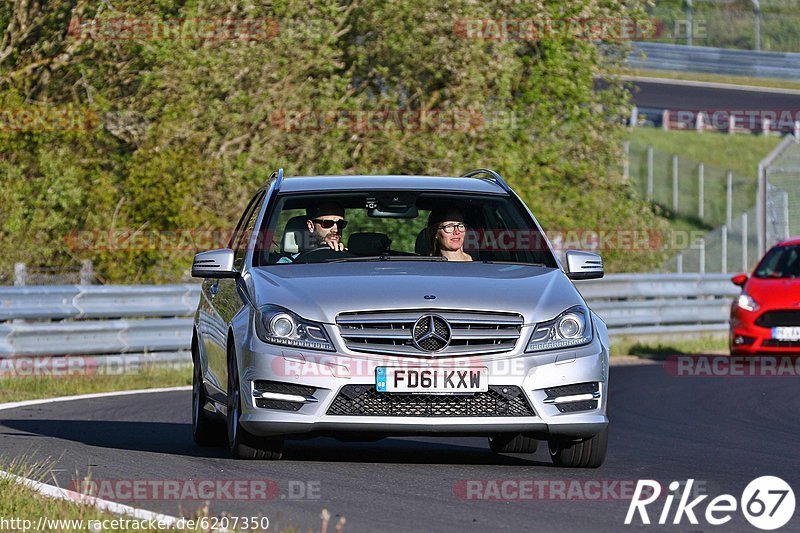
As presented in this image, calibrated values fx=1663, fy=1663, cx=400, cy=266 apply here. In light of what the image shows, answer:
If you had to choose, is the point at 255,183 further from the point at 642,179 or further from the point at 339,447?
the point at 642,179

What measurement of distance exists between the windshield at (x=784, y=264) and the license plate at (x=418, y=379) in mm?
12472

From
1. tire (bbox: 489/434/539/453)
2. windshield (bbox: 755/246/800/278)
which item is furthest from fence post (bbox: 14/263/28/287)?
tire (bbox: 489/434/539/453)

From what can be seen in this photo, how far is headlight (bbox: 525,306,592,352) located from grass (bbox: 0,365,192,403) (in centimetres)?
715

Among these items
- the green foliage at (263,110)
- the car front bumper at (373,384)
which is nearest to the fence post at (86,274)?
the green foliage at (263,110)

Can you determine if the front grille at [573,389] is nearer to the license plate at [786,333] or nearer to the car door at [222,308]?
the car door at [222,308]

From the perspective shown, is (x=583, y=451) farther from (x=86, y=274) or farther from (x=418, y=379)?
(x=86, y=274)

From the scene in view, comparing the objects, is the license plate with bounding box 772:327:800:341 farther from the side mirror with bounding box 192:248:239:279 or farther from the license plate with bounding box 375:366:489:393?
the license plate with bounding box 375:366:489:393

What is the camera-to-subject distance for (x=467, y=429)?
27.3 ft

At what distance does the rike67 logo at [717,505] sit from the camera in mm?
6965

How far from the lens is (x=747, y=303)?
19.7m

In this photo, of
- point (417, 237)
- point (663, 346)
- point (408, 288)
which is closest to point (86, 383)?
point (417, 237)

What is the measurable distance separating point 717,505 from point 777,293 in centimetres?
1245

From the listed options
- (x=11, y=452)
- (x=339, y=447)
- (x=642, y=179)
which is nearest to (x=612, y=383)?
(x=339, y=447)

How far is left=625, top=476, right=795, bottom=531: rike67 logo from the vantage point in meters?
6.96
